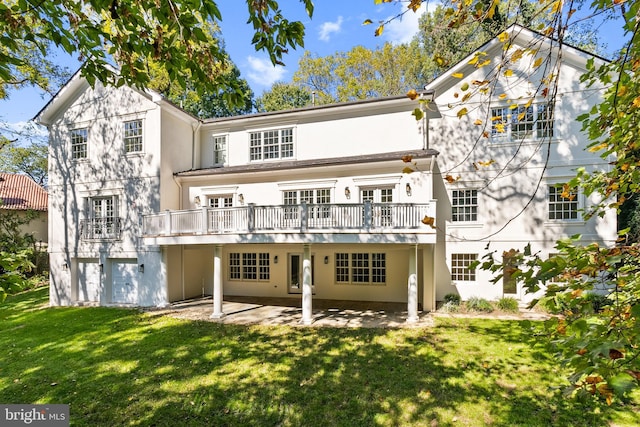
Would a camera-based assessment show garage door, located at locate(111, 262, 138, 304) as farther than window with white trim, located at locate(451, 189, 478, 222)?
Yes

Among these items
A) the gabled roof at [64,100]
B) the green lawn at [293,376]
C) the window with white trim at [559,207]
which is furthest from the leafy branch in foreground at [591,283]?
the gabled roof at [64,100]

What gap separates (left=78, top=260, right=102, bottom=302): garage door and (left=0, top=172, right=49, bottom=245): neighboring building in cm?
1029

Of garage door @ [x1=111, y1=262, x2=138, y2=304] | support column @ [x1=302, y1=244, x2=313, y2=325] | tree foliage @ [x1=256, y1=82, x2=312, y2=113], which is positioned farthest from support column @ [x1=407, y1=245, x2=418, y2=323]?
tree foliage @ [x1=256, y1=82, x2=312, y2=113]

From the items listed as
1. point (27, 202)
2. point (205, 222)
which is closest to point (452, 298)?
point (205, 222)

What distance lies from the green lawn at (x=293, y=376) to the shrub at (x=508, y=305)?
1.78 metres

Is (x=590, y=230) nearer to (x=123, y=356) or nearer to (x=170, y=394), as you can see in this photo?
(x=170, y=394)

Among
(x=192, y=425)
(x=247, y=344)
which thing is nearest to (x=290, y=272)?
(x=247, y=344)

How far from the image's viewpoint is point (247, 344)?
9219 millimetres

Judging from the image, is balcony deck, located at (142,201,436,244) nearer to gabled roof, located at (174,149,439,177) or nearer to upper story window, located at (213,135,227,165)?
gabled roof, located at (174,149,439,177)

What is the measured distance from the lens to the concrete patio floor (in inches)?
442

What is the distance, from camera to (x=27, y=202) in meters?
23.5

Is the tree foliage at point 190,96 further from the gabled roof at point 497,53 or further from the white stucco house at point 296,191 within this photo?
the gabled roof at point 497,53

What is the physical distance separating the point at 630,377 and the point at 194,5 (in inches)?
186

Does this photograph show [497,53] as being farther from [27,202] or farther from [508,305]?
[27,202]
